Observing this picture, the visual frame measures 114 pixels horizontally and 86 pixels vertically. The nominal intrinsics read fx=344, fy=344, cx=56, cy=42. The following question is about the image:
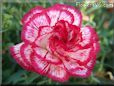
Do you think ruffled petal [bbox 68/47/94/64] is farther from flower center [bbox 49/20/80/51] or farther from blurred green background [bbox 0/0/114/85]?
blurred green background [bbox 0/0/114/85]

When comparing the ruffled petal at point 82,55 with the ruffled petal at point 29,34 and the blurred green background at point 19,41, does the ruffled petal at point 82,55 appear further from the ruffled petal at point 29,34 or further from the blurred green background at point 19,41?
the blurred green background at point 19,41

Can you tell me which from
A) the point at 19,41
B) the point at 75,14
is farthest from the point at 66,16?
the point at 19,41

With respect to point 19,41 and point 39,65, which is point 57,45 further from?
point 19,41

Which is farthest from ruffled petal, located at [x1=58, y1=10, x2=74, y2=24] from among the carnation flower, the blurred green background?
the blurred green background

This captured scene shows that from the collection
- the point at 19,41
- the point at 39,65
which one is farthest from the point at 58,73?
the point at 19,41

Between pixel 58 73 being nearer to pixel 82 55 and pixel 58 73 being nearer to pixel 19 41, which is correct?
pixel 82 55

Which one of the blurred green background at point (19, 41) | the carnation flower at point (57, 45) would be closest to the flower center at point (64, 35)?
the carnation flower at point (57, 45)

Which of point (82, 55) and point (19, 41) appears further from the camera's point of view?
point (19, 41)

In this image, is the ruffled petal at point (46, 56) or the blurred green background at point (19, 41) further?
the blurred green background at point (19, 41)
